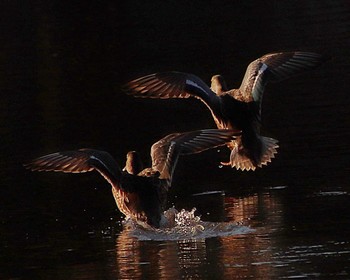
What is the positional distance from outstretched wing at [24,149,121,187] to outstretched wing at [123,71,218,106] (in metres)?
0.92

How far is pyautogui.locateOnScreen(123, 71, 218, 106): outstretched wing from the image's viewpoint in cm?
1362

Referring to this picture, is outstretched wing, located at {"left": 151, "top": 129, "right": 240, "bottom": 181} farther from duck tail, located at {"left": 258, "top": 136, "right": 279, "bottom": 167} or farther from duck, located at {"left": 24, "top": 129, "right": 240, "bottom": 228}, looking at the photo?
duck tail, located at {"left": 258, "top": 136, "right": 279, "bottom": 167}

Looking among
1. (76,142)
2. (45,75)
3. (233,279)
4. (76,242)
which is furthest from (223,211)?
(45,75)

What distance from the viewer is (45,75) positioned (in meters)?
24.5

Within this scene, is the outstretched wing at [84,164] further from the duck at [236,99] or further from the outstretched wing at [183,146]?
the duck at [236,99]

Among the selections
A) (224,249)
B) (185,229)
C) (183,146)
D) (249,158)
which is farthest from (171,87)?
(224,249)

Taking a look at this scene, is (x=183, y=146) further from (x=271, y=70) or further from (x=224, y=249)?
(x=224, y=249)

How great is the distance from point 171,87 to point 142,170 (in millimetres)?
1036

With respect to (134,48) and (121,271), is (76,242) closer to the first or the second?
(121,271)

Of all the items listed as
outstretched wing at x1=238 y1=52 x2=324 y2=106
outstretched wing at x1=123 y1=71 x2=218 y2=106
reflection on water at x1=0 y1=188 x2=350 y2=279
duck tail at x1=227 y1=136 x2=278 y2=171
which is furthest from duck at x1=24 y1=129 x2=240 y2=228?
outstretched wing at x1=238 y1=52 x2=324 y2=106

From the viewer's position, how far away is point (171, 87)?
13727mm

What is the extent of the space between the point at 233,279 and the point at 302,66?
4.69 m

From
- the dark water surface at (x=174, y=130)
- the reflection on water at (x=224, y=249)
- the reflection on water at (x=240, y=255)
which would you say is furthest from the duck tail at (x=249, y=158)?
the reflection on water at (x=240, y=255)

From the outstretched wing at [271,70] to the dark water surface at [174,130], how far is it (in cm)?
83
